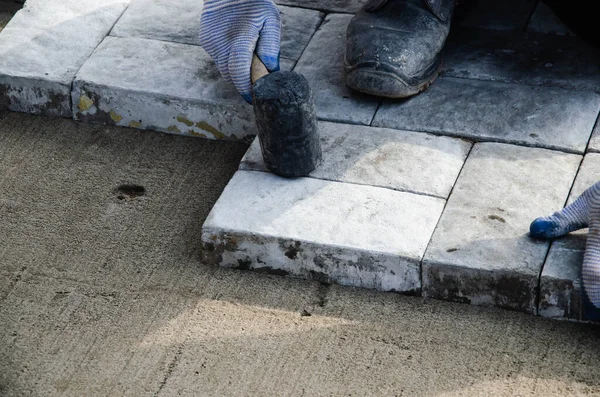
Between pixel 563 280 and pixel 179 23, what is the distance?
6.60 feet

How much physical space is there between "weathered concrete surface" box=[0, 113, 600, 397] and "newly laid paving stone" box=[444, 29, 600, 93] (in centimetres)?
103

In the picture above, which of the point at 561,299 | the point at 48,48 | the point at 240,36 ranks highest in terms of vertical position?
the point at 240,36

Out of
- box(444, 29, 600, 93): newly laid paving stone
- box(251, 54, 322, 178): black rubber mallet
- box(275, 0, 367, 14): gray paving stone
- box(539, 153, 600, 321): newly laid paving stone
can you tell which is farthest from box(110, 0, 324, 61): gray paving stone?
box(539, 153, 600, 321): newly laid paving stone

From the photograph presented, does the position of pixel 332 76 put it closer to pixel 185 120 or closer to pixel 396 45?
pixel 396 45

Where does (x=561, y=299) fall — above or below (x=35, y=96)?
below

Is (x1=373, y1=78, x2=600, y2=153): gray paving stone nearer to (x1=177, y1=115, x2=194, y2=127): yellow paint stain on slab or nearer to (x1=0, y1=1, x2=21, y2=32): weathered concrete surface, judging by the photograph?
(x1=177, y1=115, x2=194, y2=127): yellow paint stain on slab

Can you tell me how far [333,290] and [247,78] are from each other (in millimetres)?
885

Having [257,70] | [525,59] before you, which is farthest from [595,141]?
[257,70]

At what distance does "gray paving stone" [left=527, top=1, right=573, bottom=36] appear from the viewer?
375cm

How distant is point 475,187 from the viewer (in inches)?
120

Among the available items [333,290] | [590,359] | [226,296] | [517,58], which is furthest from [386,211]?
[517,58]

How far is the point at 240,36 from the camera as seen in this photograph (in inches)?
135

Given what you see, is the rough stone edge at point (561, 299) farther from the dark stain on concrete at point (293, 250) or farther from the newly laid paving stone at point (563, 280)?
the dark stain on concrete at point (293, 250)

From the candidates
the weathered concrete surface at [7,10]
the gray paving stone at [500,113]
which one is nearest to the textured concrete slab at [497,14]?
the gray paving stone at [500,113]
